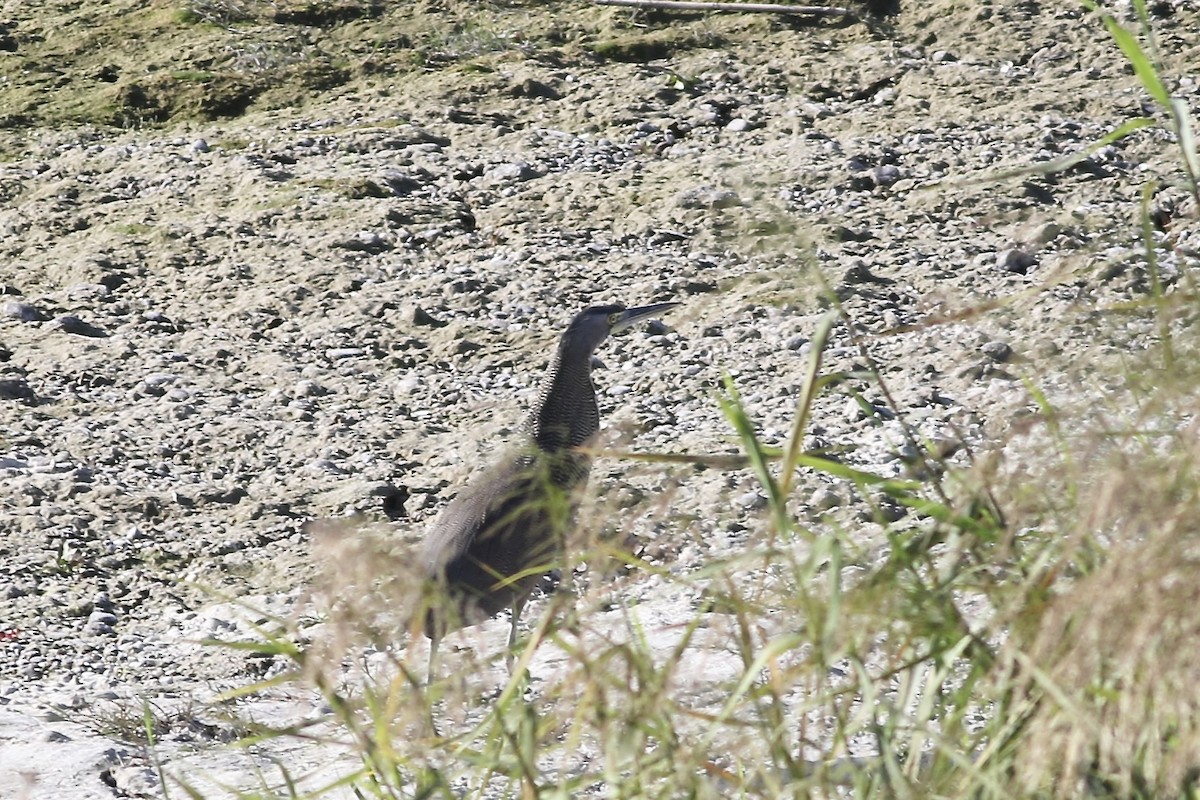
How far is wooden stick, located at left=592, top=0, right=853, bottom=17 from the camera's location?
8.72 metres

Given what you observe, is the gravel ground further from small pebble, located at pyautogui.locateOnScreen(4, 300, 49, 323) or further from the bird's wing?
the bird's wing

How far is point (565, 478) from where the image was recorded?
14.1 ft

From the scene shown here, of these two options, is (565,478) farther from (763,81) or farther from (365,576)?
(763,81)

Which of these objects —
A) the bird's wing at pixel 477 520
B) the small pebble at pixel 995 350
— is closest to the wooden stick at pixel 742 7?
the small pebble at pixel 995 350

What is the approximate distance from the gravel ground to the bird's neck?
0.23 meters

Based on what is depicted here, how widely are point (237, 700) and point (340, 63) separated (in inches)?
207

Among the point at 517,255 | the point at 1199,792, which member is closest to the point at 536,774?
the point at 1199,792

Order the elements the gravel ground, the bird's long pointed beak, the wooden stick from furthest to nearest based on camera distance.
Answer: the wooden stick
the bird's long pointed beak
the gravel ground

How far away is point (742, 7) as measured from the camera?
877 cm

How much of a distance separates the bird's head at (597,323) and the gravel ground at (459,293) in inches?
12.7

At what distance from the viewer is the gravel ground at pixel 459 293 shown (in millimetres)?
4906

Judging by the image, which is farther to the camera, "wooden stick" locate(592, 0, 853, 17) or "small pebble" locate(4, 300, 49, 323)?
"wooden stick" locate(592, 0, 853, 17)

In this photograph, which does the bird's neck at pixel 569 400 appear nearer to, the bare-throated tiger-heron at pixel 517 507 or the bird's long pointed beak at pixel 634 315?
the bare-throated tiger-heron at pixel 517 507

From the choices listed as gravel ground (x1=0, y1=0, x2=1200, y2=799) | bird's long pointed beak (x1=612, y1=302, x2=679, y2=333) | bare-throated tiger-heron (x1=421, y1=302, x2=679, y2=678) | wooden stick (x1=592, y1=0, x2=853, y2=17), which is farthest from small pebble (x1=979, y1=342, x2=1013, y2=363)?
wooden stick (x1=592, y1=0, x2=853, y2=17)
